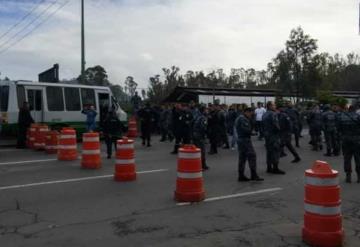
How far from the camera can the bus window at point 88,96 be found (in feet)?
77.5

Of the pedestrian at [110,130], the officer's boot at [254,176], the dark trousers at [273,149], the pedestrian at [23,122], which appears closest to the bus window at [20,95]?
the pedestrian at [23,122]

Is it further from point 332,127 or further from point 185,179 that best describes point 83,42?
point 185,179

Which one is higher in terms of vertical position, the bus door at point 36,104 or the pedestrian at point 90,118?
the bus door at point 36,104

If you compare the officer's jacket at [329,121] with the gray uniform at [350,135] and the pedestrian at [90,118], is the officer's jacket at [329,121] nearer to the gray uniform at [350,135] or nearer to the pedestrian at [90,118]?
the gray uniform at [350,135]

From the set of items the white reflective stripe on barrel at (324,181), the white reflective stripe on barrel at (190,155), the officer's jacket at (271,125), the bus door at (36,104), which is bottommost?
the white reflective stripe on barrel at (324,181)

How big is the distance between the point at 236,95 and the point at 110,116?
1029 inches

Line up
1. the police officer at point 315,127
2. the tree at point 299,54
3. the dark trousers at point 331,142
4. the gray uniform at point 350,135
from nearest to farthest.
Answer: the gray uniform at point 350,135 < the dark trousers at point 331,142 < the police officer at point 315,127 < the tree at point 299,54

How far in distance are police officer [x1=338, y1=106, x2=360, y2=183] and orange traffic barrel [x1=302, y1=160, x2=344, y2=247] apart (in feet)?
16.9

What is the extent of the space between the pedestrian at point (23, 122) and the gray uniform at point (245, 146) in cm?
1090

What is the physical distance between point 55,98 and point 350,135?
14.5 m

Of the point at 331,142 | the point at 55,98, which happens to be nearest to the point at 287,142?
the point at 331,142

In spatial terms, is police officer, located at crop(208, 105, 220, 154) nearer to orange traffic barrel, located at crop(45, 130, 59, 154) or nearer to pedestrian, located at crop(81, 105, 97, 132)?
orange traffic barrel, located at crop(45, 130, 59, 154)

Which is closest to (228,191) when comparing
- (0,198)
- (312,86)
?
(0,198)

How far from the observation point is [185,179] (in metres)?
8.86
